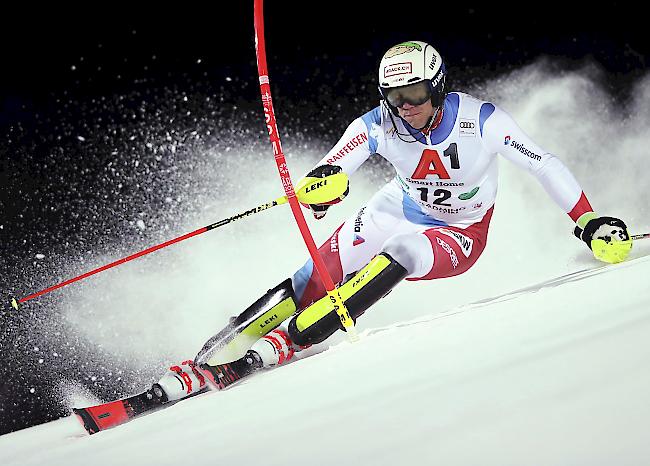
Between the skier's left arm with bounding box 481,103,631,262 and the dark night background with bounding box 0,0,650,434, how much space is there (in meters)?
1.23

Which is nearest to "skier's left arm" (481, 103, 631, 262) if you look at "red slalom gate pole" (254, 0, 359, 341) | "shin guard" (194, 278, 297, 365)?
"red slalom gate pole" (254, 0, 359, 341)

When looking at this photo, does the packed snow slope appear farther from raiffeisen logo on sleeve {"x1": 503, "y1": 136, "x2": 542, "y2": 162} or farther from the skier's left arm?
raiffeisen logo on sleeve {"x1": 503, "y1": 136, "x2": 542, "y2": 162}

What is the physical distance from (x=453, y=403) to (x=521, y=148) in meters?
1.49

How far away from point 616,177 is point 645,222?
276 mm

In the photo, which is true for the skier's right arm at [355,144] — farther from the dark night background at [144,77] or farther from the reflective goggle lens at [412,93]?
the dark night background at [144,77]

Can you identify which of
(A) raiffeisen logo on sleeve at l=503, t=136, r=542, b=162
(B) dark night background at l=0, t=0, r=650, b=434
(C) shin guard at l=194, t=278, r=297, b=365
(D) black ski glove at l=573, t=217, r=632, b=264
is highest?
(B) dark night background at l=0, t=0, r=650, b=434

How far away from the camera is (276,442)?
1259 mm

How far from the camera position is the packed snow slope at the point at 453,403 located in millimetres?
986

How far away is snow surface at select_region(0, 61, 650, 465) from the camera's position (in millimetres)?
1050

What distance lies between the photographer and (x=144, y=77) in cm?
345

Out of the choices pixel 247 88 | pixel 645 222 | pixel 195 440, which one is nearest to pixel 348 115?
pixel 247 88

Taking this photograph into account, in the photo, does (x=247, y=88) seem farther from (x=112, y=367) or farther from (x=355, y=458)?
(x=355, y=458)

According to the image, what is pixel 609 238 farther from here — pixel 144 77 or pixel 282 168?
pixel 144 77

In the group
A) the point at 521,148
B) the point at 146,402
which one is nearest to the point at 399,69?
the point at 521,148
